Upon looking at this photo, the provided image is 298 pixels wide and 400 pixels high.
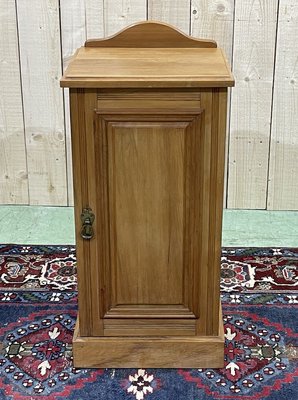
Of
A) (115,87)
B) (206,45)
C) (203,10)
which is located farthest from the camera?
(203,10)

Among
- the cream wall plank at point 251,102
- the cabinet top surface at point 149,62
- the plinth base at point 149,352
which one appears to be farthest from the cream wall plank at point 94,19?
the plinth base at point 149,352

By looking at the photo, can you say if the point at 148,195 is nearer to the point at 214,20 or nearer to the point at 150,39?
the point at 150,39

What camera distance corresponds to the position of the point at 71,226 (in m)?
2.77

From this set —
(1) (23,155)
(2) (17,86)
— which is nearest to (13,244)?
(1) (23,155)

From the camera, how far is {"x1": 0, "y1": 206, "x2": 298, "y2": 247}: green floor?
266 cm

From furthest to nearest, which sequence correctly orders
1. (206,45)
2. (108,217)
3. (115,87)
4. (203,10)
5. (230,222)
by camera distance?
(230,222) < (203,10) < (206,45) < (108,217) < (115,87)

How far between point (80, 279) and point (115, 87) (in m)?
0.53

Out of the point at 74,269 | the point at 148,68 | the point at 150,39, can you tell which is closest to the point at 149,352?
the point at 74,269

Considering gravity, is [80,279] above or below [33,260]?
above

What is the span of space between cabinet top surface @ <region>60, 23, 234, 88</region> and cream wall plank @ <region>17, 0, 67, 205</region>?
715 mm

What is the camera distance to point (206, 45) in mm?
2012

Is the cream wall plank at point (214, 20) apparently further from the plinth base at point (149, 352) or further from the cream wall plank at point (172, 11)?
the plinth base at point (149, 352)

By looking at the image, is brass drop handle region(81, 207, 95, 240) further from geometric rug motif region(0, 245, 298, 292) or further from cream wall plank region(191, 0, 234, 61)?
cream wall plank region(191, 0, 234, 61)

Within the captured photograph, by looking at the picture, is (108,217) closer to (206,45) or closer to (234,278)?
(206,45)
